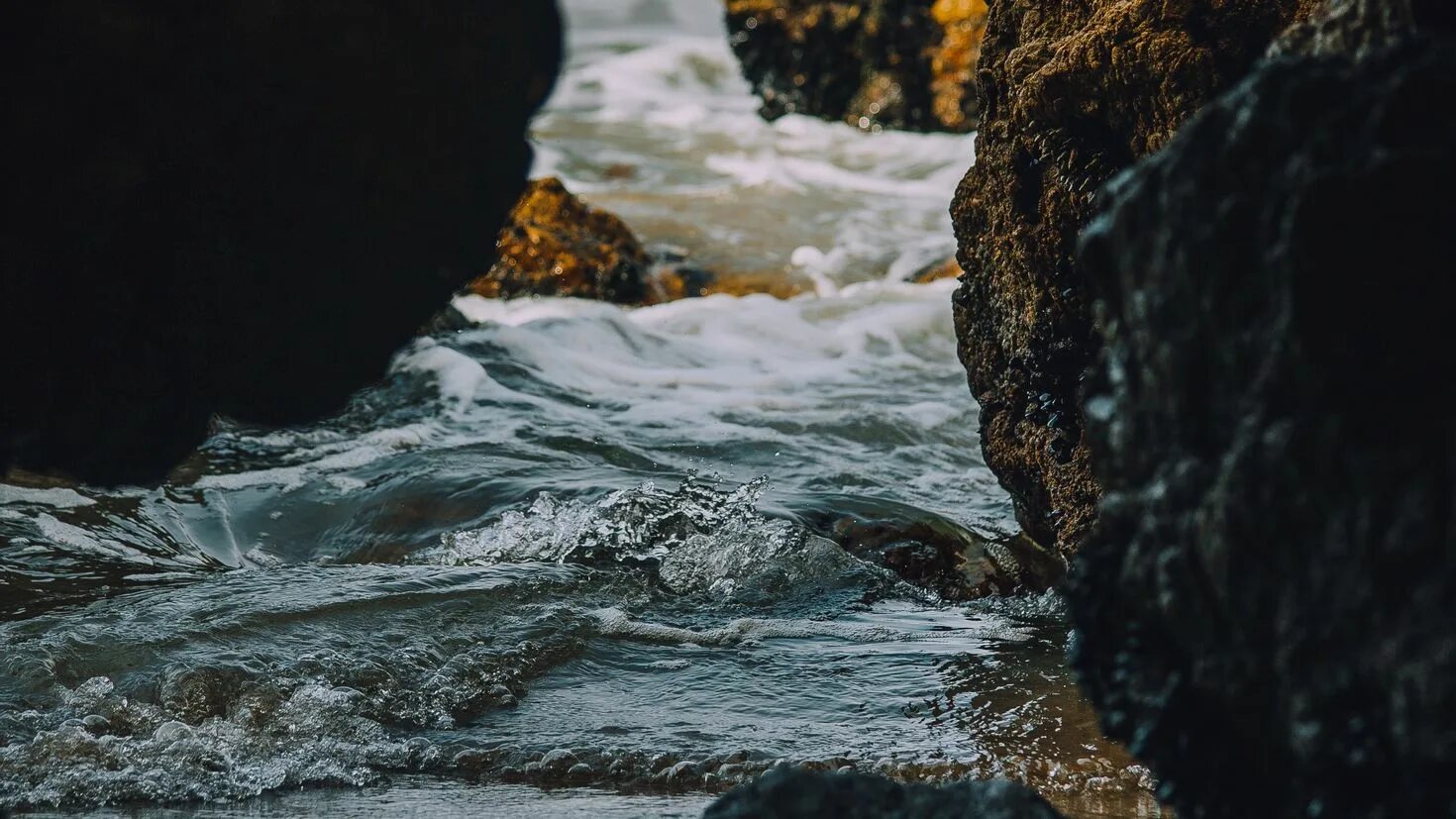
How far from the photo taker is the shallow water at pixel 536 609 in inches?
128

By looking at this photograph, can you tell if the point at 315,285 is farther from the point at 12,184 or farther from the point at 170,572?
the point at 170,572

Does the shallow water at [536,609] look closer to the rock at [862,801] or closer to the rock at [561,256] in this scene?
the rock at [862,801]

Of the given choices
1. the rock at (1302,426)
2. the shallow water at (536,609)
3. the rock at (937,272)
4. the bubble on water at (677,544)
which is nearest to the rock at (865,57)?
the rock at (937,272)

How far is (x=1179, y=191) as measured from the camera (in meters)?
1.56

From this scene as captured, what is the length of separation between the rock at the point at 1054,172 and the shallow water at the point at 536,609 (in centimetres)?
58

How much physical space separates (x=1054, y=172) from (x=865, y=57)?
1664cm

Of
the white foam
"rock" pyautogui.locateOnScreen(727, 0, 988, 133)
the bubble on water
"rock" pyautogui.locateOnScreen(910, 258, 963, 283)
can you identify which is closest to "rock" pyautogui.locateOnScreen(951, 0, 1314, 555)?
the bubble on water

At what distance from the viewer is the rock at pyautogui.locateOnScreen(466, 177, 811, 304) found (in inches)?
432

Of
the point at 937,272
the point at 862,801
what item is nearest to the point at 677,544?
the point at 862,801

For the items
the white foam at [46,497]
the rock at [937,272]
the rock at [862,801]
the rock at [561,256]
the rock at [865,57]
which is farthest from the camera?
the rock at [865,57]

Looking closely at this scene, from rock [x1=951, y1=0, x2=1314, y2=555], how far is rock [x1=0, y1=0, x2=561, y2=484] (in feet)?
5.95

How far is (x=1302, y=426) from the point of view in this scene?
1.44 meters

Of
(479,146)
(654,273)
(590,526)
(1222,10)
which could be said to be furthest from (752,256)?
(479,146)

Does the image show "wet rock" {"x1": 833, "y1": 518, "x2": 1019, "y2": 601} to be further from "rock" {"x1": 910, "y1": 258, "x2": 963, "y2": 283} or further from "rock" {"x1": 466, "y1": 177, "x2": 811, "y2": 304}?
"rock" {"x1": 910, "y1": 258, "x2": 963, "y2": 283}
